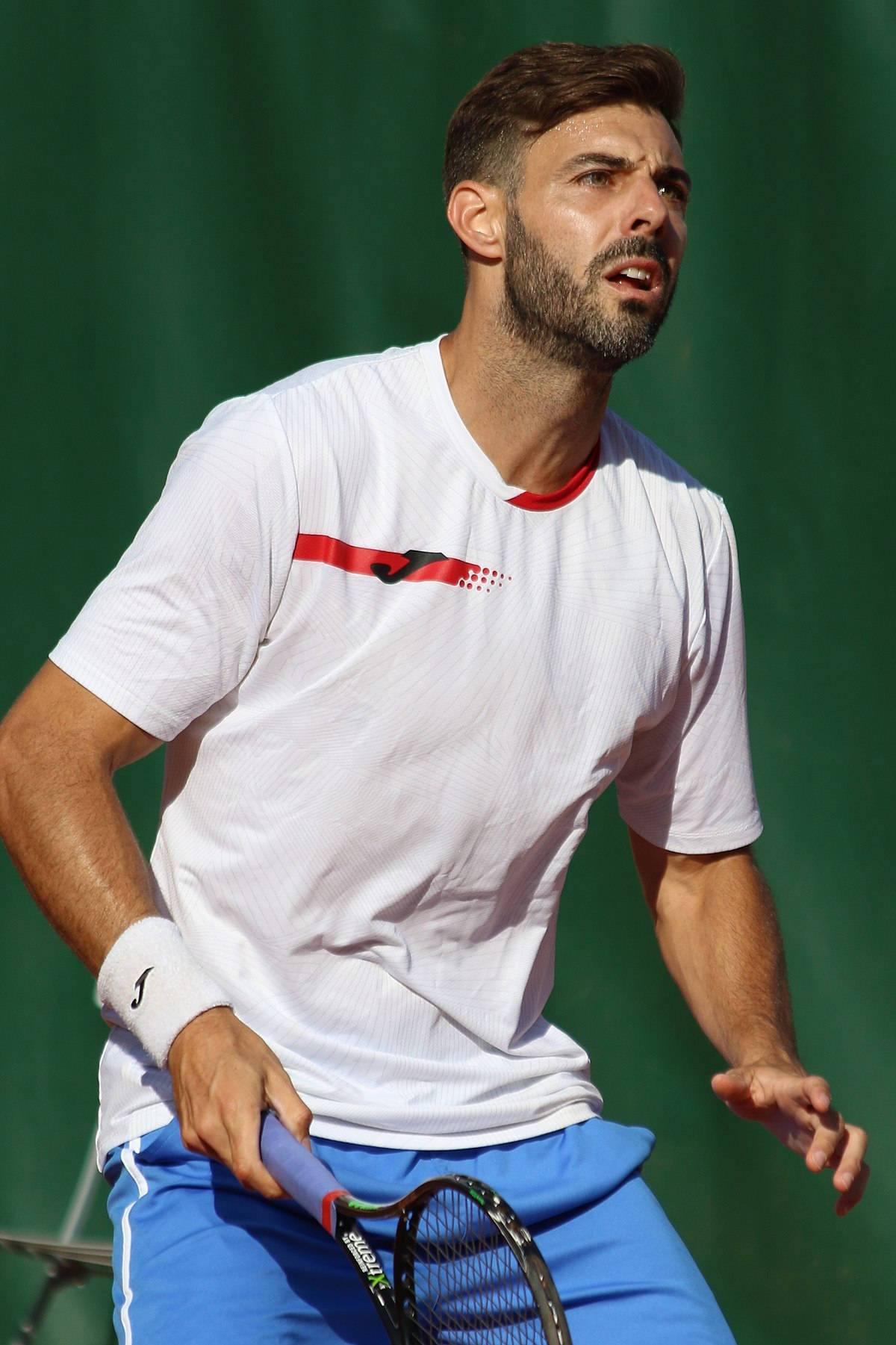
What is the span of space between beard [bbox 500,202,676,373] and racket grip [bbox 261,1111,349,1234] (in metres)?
1.02

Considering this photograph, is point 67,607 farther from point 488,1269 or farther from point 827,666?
point 488,1269

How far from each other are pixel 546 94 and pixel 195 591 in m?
0.85

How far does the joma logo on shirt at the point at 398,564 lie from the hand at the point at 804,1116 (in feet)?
2.09

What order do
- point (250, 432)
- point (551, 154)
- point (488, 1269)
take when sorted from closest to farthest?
point (488, 1269)
point (250, 432)
point (551, 154)

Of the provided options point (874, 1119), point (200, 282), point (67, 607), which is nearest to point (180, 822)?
point (67, 607)

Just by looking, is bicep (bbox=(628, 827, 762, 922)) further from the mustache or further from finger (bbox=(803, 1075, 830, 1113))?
the mustache

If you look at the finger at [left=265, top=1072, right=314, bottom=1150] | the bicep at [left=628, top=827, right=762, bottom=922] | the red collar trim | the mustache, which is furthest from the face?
the finger at [left=265, top=1072, right=314, bottom=1150]

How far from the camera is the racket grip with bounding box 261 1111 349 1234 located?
1479 mm

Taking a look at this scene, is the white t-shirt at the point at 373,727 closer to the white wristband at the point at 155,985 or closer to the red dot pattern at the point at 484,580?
the red dot pattern at the point at 484,580

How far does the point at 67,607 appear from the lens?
3.11m

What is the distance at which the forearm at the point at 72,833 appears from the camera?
169 cm

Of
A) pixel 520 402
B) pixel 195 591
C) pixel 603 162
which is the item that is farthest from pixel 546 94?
pixel 195 591

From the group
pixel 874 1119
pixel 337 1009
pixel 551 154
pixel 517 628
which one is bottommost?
pixel 874 1119

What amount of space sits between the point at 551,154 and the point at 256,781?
897mm
